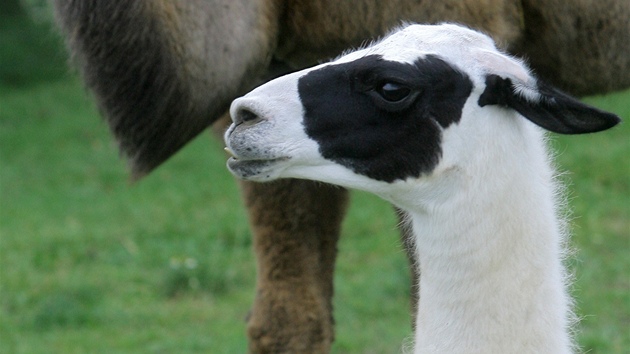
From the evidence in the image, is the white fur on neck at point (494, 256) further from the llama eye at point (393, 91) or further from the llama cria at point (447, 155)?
the llama eye at point (393, 91)

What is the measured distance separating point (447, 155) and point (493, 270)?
0.29 meters

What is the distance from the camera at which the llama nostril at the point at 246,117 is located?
251 cm

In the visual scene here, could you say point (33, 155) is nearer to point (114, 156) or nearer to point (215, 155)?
point (114, 156)

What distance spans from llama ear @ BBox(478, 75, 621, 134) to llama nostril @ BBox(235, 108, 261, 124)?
0.50m

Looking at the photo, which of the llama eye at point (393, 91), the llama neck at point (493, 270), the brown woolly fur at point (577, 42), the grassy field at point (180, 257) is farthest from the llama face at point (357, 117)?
the grassy field at point (180, 257)

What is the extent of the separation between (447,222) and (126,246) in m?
4.54

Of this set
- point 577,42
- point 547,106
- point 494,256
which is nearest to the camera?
point 547,106

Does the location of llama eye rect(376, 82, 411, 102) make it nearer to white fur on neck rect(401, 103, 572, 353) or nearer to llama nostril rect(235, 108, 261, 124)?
white fur on neck rect(401, 103, 572, 353)

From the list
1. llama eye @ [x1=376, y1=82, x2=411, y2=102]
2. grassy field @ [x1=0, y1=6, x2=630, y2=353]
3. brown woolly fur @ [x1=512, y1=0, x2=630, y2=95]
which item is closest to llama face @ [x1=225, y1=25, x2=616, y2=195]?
llama eye @ [x1=376, y1=82, x2=411, y2=102]

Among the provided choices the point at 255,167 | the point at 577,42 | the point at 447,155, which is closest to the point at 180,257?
the point at 577,42

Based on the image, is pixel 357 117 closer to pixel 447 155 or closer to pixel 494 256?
pixel 447 155

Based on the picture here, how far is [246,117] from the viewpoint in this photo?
253cm

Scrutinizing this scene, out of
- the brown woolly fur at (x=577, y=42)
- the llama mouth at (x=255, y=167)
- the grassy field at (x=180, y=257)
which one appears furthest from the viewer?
the grassy field at (x=180, y=257)

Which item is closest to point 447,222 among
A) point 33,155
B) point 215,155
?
point 215,155
